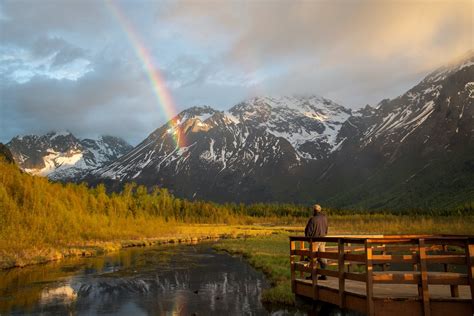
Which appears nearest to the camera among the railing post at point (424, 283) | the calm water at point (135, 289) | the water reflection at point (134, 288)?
the railing post at point (424, 283)

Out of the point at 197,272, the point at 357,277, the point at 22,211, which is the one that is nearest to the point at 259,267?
the point at 197,272

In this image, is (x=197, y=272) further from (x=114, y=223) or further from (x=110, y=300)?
(x=114, y=223)

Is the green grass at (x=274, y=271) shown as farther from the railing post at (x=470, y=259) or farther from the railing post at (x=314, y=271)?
the railing post at (x=470, y=259)

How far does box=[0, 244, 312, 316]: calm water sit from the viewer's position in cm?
2719

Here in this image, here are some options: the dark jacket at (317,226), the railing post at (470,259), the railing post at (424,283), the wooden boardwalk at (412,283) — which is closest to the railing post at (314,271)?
the dark jacket at (317,226)

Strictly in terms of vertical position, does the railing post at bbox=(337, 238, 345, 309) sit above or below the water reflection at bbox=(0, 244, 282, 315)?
above

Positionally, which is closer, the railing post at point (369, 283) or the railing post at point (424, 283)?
the railing post at point (424, 283)

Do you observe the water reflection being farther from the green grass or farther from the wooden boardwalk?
the wooden boardwalk

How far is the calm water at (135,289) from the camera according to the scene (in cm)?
2719

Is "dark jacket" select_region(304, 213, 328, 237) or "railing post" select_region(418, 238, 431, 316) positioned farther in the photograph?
"dark jacket" select_region(304, 213, 328, 237)

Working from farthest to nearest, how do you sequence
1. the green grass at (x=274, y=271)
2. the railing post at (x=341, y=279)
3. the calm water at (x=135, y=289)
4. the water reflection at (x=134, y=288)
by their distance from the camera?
1. the green grass at (x=274, y=271)
2. the water reflection at (x=134, y=288)
3. the calm water at (x=135, y=289)
4. the railing post at (x=341, y=279)

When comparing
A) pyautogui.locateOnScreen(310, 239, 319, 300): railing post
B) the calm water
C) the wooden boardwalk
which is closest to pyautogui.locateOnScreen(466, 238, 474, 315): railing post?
the wooden boardwalk

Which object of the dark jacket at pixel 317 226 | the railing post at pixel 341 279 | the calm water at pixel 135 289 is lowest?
the calm water at pixel 135 289

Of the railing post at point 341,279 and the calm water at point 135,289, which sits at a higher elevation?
the railing post at point 341,279
